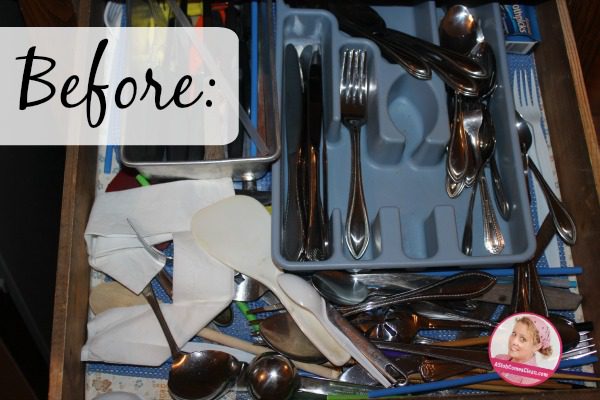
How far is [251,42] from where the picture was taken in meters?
0.75

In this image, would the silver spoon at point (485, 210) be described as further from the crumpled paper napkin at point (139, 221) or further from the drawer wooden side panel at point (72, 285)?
the drawer wooden side panel at point (72, 285)

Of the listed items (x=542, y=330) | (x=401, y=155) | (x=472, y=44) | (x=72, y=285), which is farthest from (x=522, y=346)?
(x=72, y=285)

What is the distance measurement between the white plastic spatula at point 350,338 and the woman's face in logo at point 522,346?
0.12m

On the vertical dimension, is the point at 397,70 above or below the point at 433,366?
above

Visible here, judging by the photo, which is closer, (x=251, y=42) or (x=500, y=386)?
(x=500, y=386)

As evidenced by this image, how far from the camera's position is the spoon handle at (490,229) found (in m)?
0.68

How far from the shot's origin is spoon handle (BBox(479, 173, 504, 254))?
0.68 m

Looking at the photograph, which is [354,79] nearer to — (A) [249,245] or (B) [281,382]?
(A) [249,245]

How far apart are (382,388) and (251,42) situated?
0.43 m

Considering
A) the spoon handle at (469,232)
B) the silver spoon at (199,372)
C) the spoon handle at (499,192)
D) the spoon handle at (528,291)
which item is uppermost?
the spoon handle at (499,192)

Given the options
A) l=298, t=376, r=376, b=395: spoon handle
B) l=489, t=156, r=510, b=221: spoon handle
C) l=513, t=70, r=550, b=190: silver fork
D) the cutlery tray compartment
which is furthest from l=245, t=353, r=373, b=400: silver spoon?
l=513, t=70, r=550, b=190: silver fork

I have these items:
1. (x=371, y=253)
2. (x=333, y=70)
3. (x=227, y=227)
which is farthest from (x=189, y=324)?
(x=333, y=70)

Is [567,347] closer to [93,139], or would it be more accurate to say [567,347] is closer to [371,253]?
[371,253]

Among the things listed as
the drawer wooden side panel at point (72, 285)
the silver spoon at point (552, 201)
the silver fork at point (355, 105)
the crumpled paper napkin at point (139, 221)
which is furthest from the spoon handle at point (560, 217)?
the drawer wooden side panel at point (72, 285)
